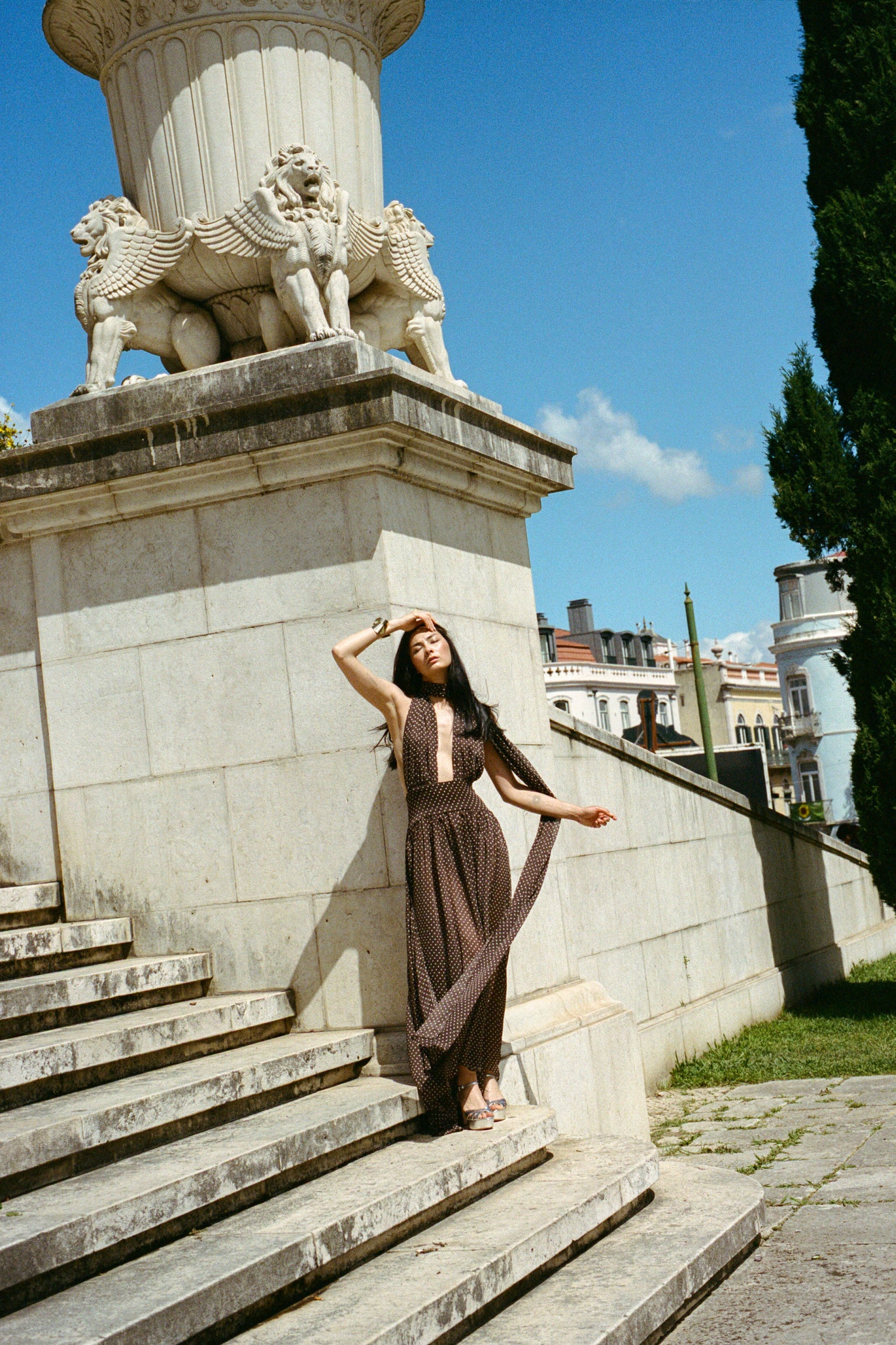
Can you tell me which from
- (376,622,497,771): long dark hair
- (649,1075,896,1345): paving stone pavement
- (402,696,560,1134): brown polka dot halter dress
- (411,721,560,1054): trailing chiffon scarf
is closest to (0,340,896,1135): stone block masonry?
(376,622,497,771): long dark hair

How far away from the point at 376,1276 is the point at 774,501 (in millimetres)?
8489

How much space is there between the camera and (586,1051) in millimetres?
5730

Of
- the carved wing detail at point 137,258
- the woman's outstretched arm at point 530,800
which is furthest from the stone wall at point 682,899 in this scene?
the carved wing detail at point 137,258

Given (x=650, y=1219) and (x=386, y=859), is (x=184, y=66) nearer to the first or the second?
(x=386, y=859)

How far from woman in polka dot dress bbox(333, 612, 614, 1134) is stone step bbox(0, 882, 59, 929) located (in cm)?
160

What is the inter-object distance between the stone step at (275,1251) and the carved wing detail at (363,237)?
3.61m

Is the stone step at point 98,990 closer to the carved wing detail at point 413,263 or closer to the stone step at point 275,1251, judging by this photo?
the stone step at point 275,1251

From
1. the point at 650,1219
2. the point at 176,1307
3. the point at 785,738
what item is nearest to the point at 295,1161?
the point at 176,1307

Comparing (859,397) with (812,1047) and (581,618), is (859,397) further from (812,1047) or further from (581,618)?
(581,618)

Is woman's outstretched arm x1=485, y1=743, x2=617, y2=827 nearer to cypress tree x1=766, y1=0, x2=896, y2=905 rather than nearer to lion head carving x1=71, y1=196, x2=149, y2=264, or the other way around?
lion head carving x1=71, y1=196, x2=149, y2=264

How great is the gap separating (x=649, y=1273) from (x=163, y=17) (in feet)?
17.0

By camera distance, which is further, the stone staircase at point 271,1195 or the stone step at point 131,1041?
the stone step at point 131,1041

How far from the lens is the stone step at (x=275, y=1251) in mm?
3049

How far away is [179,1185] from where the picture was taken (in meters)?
3.62
